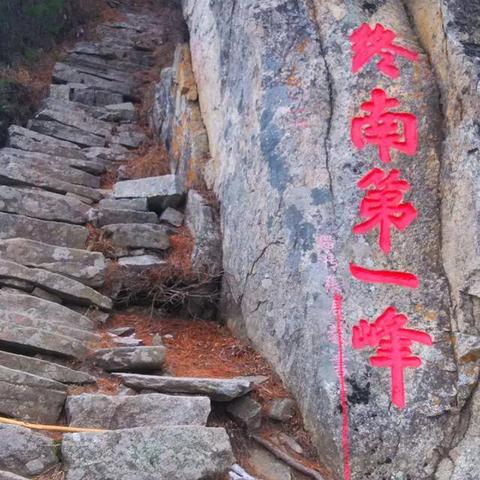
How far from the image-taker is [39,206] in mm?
6629

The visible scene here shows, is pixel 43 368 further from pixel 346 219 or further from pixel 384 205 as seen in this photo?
pixel 384 205

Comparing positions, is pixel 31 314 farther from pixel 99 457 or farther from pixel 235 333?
pixel 99 457

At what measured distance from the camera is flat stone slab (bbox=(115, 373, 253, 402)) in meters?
4.18

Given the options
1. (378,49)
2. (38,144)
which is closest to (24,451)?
(378,49)

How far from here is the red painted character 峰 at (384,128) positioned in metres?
4.62

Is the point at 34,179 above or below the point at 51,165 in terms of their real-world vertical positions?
below

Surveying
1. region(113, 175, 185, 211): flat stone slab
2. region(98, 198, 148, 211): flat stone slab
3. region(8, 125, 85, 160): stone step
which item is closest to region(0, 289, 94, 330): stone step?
region(98, 198, 148, 211): flat stone slab

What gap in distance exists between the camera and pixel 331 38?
5121 millimetres

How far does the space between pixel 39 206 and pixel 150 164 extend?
6.35 ft

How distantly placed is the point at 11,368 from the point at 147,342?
131cm

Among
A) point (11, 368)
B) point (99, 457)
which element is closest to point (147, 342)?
point (11, 368)

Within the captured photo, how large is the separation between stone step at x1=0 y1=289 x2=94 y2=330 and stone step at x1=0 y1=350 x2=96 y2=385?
0.76 meters

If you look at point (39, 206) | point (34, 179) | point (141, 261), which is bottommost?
point (141, 261)

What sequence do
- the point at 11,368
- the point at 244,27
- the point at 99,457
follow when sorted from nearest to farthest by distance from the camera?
the point at 99,457, the point at 11,368, the point at 244,27
